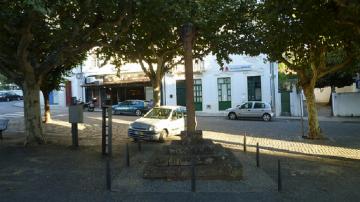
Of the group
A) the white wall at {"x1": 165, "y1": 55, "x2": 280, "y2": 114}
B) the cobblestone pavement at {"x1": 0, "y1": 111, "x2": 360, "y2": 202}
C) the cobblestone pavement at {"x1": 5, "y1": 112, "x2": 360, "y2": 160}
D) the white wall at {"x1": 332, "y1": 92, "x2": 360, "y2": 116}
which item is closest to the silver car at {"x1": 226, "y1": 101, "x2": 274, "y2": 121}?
the white wall at {"x1": 165, "y1": 55, "x2": 280, "y2": 114}

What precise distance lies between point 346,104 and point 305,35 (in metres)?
19.3

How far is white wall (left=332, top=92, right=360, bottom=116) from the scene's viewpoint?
32.8 meters

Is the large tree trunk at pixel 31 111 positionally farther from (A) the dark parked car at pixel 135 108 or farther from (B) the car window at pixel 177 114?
(A) the dark parked car at pixel 135 108

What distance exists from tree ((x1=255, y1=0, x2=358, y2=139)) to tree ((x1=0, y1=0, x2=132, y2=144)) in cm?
527

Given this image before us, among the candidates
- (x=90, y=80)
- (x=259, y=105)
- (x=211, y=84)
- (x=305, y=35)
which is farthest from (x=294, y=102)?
(x=90, y=80)

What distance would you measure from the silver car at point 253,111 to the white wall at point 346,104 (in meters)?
5.83

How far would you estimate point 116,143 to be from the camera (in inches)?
728

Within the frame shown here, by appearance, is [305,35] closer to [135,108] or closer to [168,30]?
[168,30]

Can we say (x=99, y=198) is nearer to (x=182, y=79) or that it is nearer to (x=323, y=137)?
(x=323, y=137)

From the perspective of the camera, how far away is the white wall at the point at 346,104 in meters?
32.8

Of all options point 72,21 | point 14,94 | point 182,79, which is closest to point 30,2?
point 72,21

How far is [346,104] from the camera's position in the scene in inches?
1307

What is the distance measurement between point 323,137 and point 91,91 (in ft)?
105

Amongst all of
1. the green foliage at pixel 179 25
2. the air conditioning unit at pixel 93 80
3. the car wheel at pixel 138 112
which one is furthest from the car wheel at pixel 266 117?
the air conditioning unit at pixel 93 80
